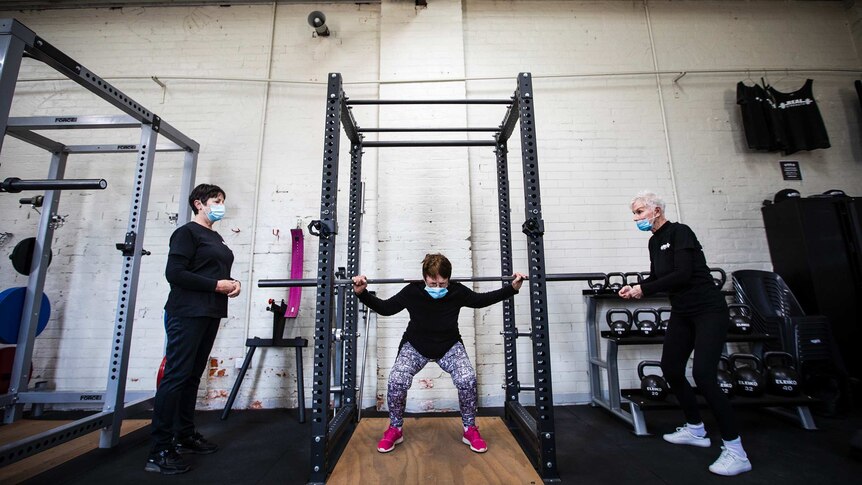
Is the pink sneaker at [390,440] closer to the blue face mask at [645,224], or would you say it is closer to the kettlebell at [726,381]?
the blue face mask at [645,224]

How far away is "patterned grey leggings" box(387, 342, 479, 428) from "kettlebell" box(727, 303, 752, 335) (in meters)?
2.14

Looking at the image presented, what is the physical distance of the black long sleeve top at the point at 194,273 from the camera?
189 centimetres

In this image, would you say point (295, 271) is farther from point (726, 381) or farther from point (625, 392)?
point (726, 381)

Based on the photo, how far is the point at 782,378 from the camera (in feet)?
7.67

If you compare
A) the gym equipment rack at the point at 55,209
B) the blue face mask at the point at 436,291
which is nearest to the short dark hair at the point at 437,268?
the blue face mask at the point at 436,291

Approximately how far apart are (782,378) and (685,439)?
882mm

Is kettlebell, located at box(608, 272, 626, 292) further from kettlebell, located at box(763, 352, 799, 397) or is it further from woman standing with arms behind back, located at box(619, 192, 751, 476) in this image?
kettlebell, located at box(763, 352, 799, 397)

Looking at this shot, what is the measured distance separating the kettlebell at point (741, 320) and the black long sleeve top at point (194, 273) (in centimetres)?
358

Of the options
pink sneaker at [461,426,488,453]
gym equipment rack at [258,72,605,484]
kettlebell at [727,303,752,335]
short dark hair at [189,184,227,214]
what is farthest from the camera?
kettlebell at [727,303,752,335]

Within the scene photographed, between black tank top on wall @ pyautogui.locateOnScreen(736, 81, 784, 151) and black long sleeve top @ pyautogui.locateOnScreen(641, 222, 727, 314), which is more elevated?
black tank top on wall @ pyautogui.locateOnScreen(736, 81, 784, 151)

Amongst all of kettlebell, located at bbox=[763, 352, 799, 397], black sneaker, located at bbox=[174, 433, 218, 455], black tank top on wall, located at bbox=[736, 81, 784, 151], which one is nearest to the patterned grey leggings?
black sneaker, located at bbox=[174, 433, 218, 455]

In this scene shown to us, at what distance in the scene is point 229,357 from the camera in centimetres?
301

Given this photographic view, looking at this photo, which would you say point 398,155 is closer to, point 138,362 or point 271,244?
point 271,244

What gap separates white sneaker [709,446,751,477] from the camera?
1.77m
